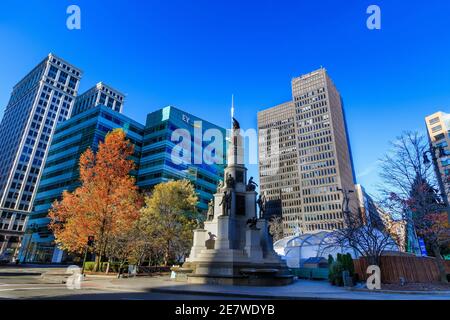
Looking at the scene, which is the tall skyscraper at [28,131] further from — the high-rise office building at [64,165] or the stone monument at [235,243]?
the stone monument at [235,243]

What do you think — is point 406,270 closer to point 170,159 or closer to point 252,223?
point 252,223

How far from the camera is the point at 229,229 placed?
19922 millimetres

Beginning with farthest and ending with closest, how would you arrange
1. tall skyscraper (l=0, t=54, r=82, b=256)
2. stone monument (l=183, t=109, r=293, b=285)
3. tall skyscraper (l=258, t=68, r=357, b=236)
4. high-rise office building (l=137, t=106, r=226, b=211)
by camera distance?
tall skyscraper (l=258, t=68, r=357, b=236) → tall skyscraper (l=0, t=54, r=82, b=256) → high-rise office building (l=137, t=106, r=226, b=211) → stone monument (l=183, t=109, r=293, b=285)

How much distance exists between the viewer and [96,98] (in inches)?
4835

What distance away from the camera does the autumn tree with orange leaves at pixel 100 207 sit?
79.4ft

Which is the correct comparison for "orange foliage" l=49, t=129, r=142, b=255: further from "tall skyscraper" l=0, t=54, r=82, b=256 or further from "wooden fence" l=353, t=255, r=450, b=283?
"tall skyscraper" l=0, t=54, r=82, b=256

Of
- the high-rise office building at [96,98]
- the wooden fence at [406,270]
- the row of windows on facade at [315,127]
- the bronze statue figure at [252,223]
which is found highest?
the high-rise office building at [96,98]

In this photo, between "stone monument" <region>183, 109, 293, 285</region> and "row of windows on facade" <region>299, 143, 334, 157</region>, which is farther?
"row of windows on facade" <region>299, 143, 334, 157</region>

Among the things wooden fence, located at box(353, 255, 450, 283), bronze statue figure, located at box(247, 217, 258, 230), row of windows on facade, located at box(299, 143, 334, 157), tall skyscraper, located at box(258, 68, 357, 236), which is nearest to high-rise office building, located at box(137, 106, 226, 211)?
bronze statue figure, located at box(247, 217, 258, 230)

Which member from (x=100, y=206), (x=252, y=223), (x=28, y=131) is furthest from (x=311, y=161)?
(x=28, y=131)

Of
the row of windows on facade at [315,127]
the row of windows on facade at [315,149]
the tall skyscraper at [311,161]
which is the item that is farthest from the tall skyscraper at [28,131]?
the row of windows on facade at [315,149]

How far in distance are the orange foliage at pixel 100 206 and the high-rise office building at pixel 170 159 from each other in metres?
41.1

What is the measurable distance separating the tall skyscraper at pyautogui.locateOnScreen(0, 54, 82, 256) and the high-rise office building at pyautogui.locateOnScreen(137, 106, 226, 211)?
181 ft

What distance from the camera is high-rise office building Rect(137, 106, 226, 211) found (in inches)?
2744
